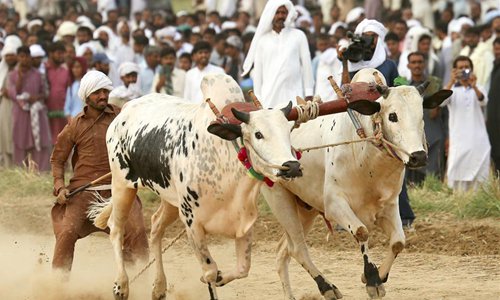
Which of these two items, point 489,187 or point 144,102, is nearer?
point 144,102

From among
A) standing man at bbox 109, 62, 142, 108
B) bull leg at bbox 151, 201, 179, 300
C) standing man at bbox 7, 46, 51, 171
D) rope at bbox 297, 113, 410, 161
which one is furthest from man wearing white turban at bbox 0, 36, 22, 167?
rope at bbox 297, 113, 410, 161

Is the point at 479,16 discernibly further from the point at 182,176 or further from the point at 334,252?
the point at 182,176

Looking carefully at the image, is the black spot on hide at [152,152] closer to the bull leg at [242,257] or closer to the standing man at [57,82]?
the bull leg at [242,257]

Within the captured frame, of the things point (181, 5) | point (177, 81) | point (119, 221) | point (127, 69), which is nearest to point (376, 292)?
point (119, 221)

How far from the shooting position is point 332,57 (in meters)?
17.7

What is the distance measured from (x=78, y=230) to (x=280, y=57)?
382 cm

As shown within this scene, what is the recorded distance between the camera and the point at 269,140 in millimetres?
8406

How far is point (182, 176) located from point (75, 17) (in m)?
16.3

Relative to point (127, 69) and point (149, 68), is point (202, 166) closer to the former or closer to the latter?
point (127, 69)

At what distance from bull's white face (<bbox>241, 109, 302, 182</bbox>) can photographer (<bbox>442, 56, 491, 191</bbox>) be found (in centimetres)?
649

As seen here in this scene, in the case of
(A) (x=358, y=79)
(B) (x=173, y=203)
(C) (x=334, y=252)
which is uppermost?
(A) (x=358, y=79)

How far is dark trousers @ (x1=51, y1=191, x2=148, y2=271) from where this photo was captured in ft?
33.4

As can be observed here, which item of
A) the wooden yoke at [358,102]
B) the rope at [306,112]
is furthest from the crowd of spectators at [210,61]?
the rope at [306,112]

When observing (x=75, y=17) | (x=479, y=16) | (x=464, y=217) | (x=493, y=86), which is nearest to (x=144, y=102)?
(x=464, y=217)
